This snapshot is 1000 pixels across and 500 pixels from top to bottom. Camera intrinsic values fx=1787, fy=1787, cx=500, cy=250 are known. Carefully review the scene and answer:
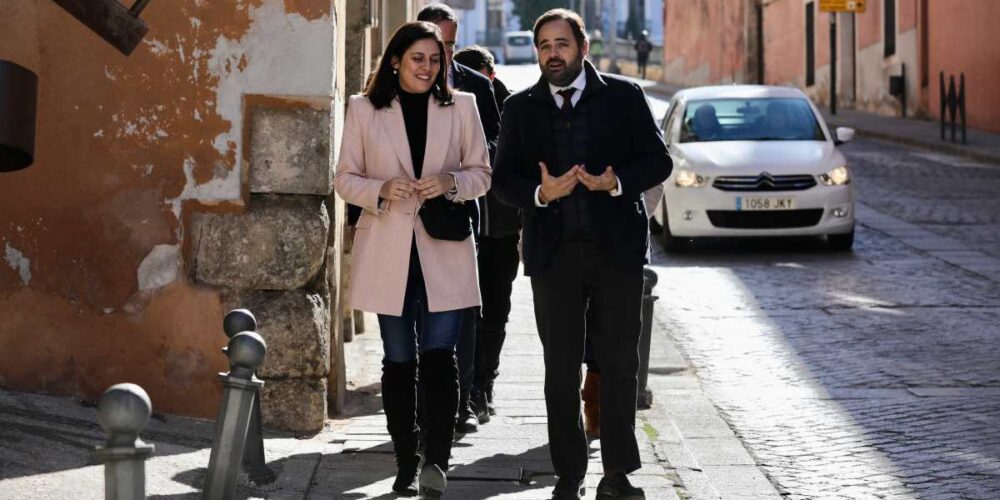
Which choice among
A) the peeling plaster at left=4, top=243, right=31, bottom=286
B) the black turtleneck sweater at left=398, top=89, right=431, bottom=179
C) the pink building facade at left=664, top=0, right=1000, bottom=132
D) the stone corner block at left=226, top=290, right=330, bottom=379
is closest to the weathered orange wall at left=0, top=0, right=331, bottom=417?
the peeling plaster at left=4, top=243, right=31, bottom=286

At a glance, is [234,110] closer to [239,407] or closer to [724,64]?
[239,407]

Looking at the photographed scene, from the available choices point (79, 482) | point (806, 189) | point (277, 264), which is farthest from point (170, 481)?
point (806, 189)

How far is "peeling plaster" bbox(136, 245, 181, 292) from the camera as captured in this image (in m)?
7.34

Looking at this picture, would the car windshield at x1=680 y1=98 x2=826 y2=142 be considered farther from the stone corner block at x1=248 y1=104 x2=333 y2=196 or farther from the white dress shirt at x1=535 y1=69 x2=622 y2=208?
the white dress shirt at x1=535 y1=69 x2=622 y2=208

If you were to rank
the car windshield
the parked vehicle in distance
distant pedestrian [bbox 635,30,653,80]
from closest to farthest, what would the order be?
the car windshield, distant pedestrian [bbox 635,30,653,80], the parked vehicle in distance

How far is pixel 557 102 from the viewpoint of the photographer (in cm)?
638

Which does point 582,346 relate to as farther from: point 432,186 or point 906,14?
point 906,14

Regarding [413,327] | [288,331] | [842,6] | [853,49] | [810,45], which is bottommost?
[288,331]

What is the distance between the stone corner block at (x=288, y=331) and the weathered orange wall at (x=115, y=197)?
17 cm

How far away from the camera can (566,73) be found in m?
6.30

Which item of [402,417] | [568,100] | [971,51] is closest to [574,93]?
[568,100]

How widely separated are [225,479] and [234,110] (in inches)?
96.3

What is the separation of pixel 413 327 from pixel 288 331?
1110 mm

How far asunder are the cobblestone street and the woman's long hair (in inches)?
78.5
